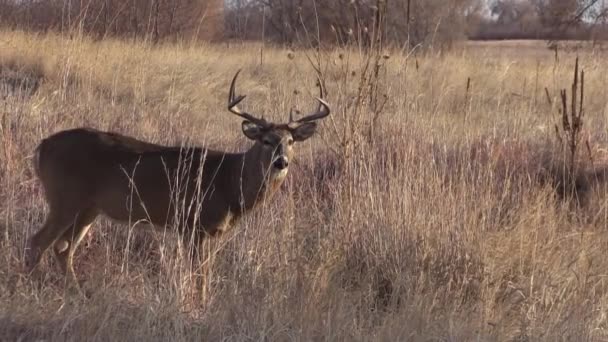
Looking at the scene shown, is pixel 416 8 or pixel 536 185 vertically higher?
pixel 416 8

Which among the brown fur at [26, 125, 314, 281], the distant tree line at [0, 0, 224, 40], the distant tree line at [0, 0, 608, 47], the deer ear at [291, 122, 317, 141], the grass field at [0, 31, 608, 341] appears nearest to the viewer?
the grass field at [0, 31, 608, 341]

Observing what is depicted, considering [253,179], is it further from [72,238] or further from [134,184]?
[72,238]

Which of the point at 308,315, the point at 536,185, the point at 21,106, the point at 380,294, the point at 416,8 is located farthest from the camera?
the point at 416,8

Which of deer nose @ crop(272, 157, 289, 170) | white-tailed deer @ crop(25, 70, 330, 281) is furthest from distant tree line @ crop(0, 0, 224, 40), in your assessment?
deer nose @ crop(272, 157, 289, 170)

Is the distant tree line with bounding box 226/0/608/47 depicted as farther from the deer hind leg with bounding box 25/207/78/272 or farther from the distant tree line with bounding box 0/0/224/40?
the deer hind leg with bounding box 25/207/78/272

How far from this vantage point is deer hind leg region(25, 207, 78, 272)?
594 cm

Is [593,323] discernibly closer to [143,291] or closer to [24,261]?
[143,291]

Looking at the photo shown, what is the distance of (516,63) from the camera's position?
1812 cm

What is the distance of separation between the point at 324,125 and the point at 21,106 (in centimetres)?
339

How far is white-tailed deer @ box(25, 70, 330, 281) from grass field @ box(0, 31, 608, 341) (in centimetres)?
16

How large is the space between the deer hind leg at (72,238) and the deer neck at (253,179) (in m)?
1.00

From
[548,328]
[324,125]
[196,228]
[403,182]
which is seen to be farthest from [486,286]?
[324,125]

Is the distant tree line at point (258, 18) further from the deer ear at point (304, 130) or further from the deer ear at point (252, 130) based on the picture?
the deer ear at point (252, 130)

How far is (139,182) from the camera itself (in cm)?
621
